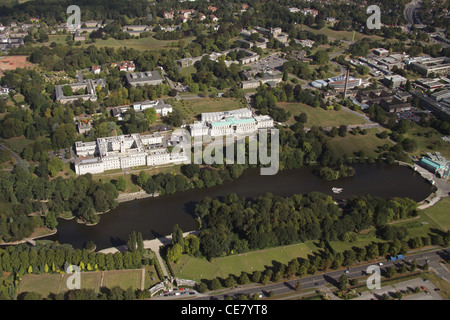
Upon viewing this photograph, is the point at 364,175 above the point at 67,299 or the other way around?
the other way around

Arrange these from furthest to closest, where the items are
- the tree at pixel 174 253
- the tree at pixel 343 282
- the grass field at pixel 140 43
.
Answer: the grass field at pixel 140 43 → the tree at pixel 174 253 → the tree at pixel 343 282

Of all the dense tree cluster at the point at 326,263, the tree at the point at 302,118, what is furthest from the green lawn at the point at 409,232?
the tree at the point at 302,118

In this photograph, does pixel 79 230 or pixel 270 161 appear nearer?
pixel 79 230

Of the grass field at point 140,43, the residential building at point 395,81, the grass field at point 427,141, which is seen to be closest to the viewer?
the grass field at point 427,141

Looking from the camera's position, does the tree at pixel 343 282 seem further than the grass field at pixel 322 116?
No

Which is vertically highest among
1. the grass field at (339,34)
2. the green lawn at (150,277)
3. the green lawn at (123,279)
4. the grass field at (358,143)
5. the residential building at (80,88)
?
the residential building at (80,88)

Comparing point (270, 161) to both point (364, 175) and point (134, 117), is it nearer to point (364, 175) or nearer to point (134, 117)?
point (364, 175)

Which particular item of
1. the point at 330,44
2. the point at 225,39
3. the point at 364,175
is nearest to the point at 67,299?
the point at 364,175

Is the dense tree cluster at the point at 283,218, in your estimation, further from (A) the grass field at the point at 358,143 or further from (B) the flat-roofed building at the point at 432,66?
(B) the flat-roofed building at the point at 432,66
